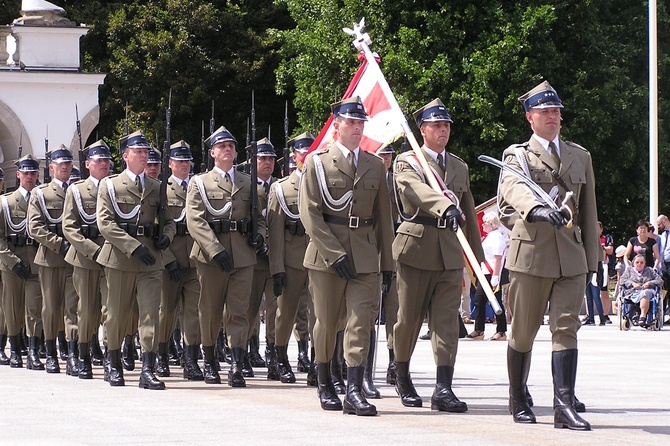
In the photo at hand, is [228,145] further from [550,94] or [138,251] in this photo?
[550,94]

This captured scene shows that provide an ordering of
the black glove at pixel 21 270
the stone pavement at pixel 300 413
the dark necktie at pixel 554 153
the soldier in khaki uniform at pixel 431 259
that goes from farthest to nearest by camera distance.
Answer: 1. the black glove at pixel 21 270
2. the soldier in khaki uniform at pixel 431 259
3. the dark necktie at pixel 554 153
4. the stone pavement at pixel 300 413

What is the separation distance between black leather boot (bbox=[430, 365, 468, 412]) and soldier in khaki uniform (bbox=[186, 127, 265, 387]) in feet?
8.93

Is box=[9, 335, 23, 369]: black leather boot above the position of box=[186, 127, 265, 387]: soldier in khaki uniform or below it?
below

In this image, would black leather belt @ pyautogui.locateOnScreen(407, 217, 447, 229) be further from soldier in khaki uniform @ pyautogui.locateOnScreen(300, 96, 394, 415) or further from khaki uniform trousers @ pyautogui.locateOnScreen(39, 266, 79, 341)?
khaki uniform trousers @ pyautogui.locateOnScreen(39, 266, 79, 341)

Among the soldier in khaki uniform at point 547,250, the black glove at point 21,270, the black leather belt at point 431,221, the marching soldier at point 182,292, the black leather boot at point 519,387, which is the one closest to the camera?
the soldier in khaki uniform at point 547,250

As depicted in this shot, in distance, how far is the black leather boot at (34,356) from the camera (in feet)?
50.6

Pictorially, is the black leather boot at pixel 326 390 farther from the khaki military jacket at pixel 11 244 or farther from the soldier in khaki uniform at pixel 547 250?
the khaki military jacket at pixel 11 244

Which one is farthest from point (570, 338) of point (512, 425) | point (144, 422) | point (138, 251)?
point (138, 251)

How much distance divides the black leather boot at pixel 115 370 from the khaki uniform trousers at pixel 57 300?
1924 mm

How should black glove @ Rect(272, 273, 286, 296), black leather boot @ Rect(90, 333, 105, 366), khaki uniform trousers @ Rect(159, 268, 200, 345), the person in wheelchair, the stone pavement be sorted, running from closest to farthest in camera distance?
1. the stone pavement
2. black glove @ Rect(272, 273, 286, 296)
3. khaki uniform trousers @ Rect(159, 268, 200, 345)
4. black leather boot @ Rect(90, 333, 105, 366)
5. the person in wheelchair

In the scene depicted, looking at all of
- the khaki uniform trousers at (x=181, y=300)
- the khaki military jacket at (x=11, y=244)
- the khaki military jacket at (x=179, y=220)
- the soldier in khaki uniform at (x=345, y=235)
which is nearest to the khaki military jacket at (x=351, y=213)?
the soldier in khaki uniform at (x=345, y=235)

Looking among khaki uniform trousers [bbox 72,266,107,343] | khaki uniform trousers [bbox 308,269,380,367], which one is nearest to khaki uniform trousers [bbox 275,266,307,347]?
khaki uniform trousers [bbox 72,266,107,343]

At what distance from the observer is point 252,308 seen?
14.0 meters

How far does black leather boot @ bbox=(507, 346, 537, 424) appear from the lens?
998cm
